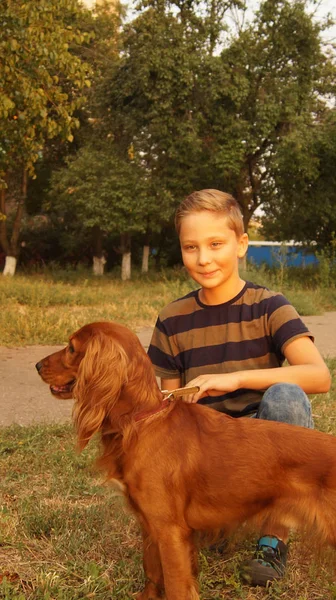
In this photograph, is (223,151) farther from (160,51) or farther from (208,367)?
(208,367)

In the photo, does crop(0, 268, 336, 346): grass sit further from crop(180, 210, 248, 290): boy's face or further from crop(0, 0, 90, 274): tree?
crop(180, 210, 248, 290): boy's face

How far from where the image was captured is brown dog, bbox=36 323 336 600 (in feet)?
6.45

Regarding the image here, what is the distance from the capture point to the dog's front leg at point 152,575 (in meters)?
2.26

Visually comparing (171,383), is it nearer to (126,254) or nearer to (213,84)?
(213,84)

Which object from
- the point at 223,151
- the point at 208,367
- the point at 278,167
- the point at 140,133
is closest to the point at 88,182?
the point at 140,133

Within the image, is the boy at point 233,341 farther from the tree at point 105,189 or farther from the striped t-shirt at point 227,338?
the tree at point 105,189

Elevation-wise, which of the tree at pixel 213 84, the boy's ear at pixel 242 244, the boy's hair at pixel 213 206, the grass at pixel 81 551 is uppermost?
the tree at pixel 213 84

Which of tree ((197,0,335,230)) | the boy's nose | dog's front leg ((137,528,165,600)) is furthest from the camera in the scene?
tree ((197,0,335,230))

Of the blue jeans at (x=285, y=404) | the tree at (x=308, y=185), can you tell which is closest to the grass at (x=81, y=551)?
the blue jeans at (x=285, y=404)

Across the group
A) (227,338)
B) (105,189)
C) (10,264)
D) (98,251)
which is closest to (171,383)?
(227,338)

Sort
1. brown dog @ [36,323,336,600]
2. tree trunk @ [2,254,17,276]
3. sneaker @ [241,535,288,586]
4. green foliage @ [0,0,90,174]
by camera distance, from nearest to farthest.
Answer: brown dog @ [36,323,336,600]
sneaker @ [241,535,288,586]
green foliage @ [0,0,90,174]
tree trunk @ [2,254,17,276]

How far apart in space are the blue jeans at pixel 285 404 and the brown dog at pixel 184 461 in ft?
1.06

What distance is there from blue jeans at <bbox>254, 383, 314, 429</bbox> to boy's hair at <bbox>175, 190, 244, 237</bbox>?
2.40 feet

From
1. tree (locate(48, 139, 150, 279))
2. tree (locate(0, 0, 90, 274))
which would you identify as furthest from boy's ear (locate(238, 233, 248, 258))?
tree (locate(48, 139, 150, 279))
